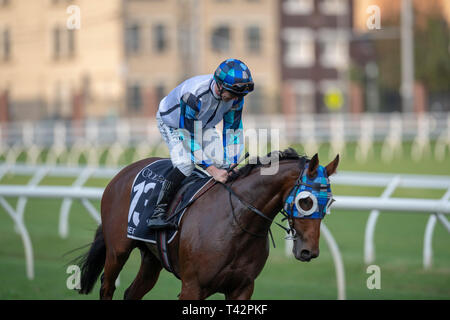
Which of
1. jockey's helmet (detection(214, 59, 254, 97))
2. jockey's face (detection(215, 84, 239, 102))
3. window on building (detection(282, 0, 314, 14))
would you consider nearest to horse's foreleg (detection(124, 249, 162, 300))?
jockey's face (detection(215, 84, 239, 102))

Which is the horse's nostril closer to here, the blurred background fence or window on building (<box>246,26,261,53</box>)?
the blurred background fence

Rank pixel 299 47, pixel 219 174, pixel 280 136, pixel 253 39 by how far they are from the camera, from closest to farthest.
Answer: pixel 219 174, pixel 280 136, pixel 253 39, pixel 299 47

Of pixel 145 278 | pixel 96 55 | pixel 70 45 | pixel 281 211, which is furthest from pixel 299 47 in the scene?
pixel 281 211

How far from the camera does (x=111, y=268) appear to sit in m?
4.93

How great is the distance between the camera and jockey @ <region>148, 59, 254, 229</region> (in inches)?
169

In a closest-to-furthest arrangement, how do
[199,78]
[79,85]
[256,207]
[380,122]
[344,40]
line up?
[256,207] → [199,78] → [380,122] → [79,85] → [344,40]

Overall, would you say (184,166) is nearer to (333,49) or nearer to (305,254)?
(305,254)

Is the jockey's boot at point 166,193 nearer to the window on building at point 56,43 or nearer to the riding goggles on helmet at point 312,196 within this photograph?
the riding goggles on helmet at point 312,196

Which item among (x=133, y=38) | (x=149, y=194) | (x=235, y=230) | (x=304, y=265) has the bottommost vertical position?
(x=304, y=265)

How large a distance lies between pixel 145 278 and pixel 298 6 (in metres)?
35.1

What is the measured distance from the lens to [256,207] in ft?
13.7

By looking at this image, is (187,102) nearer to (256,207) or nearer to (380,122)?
(256,207)
